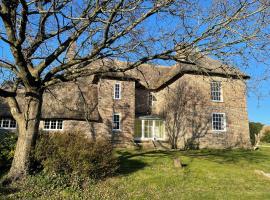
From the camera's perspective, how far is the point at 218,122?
85.8ft

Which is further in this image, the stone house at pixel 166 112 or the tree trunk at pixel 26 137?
the stone house at pixel 166 112

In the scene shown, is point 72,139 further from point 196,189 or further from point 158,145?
point 158,145

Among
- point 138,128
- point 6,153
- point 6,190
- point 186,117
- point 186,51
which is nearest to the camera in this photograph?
point 6,190

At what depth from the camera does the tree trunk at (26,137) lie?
10.9 metres

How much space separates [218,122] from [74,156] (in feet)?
58.8

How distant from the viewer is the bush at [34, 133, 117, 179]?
11284mm

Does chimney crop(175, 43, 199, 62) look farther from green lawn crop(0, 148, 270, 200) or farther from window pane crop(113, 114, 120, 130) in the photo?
window pane crop(113, 114, 120, 130)

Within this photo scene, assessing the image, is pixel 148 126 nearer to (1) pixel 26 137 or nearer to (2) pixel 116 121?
(2) pixel 116 121

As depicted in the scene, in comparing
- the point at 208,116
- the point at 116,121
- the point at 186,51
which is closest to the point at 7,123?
the point at 116,121

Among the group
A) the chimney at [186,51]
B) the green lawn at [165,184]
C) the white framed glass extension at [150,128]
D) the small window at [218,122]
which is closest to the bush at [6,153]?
the green lawn at [165,184]

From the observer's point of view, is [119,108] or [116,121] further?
[119,108]

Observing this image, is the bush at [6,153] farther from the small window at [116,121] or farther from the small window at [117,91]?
the small window at [117,91]

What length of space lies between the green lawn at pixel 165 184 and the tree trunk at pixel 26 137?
69 cm

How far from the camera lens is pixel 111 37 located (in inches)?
421
